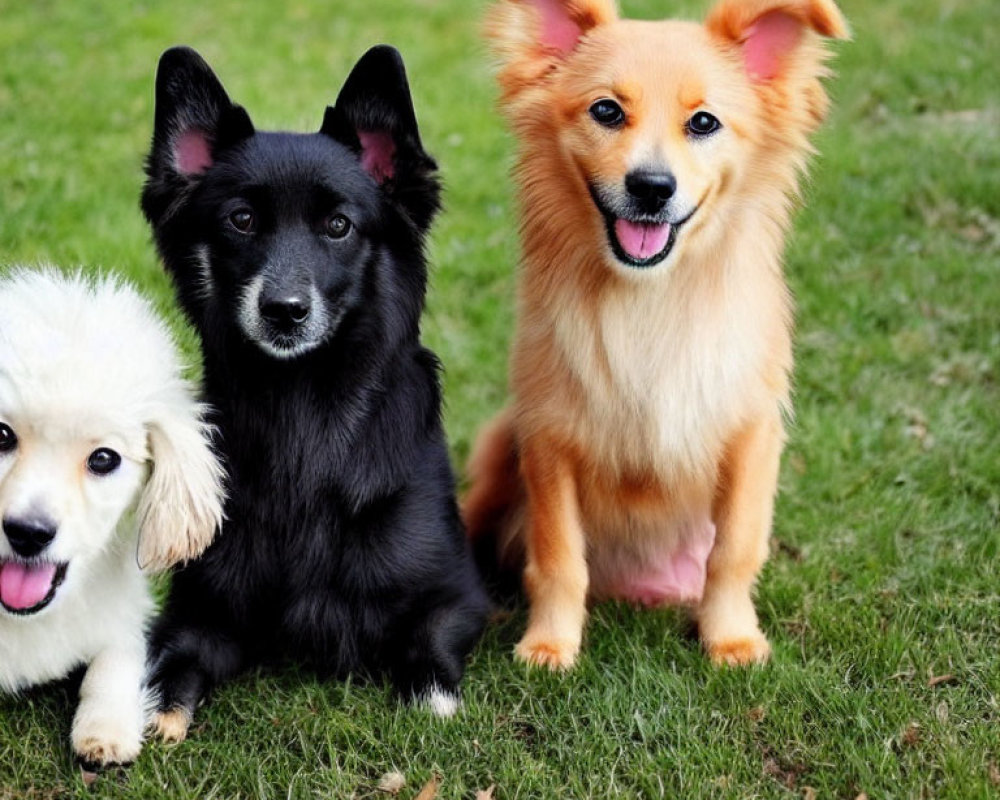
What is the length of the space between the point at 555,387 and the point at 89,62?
597cm

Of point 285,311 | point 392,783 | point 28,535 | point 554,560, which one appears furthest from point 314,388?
point 392,783

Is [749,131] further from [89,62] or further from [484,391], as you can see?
[89,62]

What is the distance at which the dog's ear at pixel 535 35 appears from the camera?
305cm

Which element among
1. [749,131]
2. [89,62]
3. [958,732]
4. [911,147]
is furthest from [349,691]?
[89,62]

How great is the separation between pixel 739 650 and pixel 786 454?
4.60 ft

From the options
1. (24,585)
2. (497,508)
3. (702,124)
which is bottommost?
(497,508)

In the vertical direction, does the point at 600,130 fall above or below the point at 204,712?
above

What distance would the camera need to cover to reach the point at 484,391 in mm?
4863

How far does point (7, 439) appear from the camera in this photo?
8.45 feet

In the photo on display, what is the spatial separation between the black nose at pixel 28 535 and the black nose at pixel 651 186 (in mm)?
1542

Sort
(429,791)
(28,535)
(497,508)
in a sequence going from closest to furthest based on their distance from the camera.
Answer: (28,535), (429,791), (497,508)

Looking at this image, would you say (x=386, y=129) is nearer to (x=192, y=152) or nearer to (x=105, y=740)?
(x=192, y=152)

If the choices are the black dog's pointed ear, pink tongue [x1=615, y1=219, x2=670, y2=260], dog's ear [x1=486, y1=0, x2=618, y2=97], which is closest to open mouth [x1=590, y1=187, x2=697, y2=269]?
pink tongue [x1=615, y1=219, x2=670, y2=260]

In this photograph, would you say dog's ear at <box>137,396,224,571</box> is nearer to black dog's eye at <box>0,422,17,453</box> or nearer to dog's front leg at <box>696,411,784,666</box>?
black dog's eye at <box>0,422,17,453</box>
